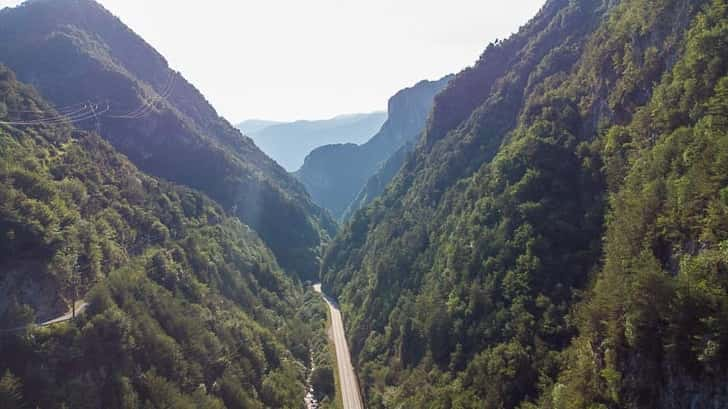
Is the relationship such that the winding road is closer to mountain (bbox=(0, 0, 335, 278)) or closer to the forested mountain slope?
the forested mountain slope

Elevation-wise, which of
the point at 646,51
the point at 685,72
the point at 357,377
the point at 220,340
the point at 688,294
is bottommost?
the point at 357,377

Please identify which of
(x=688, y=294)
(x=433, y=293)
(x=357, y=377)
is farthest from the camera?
(x=357, y=377)

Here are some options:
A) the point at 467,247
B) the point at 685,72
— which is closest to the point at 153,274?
the point at 467,247

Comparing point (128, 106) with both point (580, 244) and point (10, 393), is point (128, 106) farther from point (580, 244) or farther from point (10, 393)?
point (580, 244)

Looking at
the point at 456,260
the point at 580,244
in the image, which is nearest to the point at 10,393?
the point at 456,260

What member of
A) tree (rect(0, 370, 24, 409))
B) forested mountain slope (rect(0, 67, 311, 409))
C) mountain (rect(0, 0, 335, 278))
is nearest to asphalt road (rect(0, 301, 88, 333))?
forested mountain slope (rect(0, 67, 311, 409))

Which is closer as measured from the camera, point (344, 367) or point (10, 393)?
point (10, 393)

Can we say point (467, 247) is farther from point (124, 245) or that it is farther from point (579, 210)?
point (124, 245)
